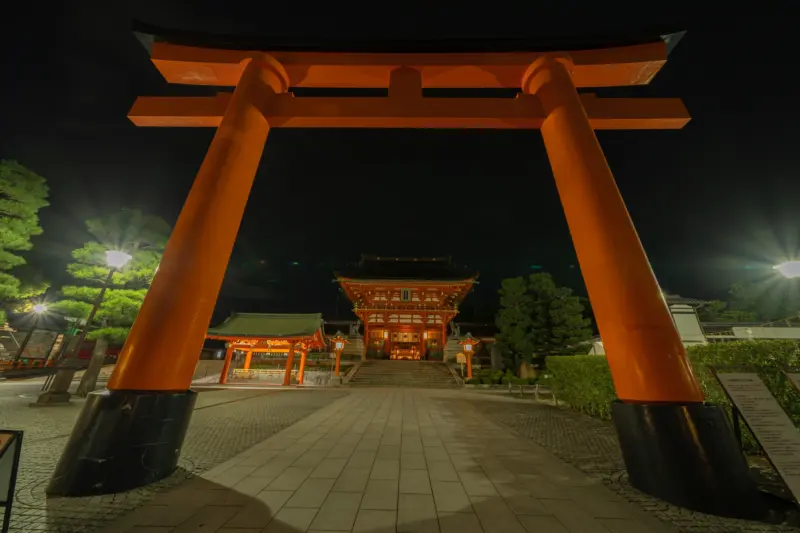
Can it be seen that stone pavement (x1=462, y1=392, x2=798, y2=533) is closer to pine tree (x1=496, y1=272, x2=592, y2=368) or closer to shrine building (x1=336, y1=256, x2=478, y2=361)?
pine tree (x1=496, y1=272, x2=592, y2=368)

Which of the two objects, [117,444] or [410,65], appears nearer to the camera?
[117,444]

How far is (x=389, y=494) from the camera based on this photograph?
2.74 metres

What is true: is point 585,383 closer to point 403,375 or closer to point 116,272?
point 403,375

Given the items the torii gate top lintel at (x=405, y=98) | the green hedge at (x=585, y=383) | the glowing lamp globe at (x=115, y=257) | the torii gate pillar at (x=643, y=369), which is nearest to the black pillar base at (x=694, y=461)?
the torii gate pillar at (x=643, y=369)

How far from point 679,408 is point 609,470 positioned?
1406mm

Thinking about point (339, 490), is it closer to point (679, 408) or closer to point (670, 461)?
point (670, 461)

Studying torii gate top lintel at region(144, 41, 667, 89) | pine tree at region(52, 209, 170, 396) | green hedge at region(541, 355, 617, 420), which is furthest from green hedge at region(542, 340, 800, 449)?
pine tree at region(52, 209, 170, 396)

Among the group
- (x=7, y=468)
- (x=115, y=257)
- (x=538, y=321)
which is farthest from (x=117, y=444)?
(x=538, y=321)

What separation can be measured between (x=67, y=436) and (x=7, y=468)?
171 inches

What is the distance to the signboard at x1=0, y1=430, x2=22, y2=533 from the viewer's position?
5.84 ft

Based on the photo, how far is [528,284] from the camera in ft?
69.3

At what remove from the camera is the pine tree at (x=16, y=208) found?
9.83m

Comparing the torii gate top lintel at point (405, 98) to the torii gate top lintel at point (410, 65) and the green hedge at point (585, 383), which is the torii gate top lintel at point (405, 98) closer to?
the torii gate top lintel at point (410, 65)

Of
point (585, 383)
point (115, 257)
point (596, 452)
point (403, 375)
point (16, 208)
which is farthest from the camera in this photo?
point (403, 375)
